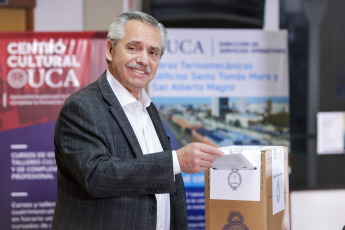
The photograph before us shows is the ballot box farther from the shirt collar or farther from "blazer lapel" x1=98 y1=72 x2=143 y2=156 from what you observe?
the shirt collar

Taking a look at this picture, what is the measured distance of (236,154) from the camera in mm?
1511

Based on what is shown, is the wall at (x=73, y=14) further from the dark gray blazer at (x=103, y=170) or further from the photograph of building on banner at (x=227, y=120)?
the dark gray blazer at (x=103, y=170)

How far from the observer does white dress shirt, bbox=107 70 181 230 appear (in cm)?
182

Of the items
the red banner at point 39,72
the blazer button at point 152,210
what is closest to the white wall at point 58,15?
the red banner at point 39,72

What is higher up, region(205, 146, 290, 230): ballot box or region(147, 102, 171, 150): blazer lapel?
region(147, 102, 171, 150): blazer lapel

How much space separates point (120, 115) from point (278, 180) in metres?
0.59

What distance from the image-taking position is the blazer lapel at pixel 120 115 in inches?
66.4

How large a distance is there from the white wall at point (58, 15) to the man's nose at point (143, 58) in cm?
233

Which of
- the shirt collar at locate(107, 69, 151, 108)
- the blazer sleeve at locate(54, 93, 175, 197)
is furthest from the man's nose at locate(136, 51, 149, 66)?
the blazer sleeve at locate(54, 93, 175, 197)

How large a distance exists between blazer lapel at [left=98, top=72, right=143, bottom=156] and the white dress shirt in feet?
0.18

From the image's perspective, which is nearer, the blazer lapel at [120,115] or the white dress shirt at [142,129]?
the blazer lapel at [120,115]

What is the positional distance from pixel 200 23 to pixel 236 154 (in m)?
2.59

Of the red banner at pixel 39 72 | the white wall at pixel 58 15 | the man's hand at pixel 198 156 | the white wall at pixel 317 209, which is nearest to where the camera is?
the man's hand at pixel 198 156

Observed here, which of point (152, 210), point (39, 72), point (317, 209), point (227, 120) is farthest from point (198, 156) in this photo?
point (317, 209)
